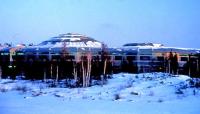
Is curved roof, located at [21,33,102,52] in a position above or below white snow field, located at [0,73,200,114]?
above

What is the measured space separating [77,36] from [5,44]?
80.9 ft

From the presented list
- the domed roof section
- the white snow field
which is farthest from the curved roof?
the white snow field

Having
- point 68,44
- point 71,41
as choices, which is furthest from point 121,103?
point 71,41

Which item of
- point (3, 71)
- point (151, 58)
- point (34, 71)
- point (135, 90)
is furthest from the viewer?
point (151, 58)

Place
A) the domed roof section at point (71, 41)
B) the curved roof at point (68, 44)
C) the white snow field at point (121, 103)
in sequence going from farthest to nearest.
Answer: the domed roof section at point (71, 41), the curved roof at point (68, 44), the white snow field at point (121, 103)

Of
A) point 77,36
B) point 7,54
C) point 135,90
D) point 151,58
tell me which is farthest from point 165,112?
point 77,36

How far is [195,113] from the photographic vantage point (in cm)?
1383

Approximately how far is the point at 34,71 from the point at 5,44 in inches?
3430

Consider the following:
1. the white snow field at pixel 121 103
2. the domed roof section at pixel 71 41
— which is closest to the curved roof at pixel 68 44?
the domed roof section at pixel 71 41

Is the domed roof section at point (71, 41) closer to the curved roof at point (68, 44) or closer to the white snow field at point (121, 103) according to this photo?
the curved roof at point (68, 44)

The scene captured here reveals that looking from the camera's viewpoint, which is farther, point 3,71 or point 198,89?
point 3,71

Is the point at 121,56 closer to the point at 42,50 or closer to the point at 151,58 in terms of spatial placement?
the point at 151,58

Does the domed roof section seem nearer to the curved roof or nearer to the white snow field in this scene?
the curved roof

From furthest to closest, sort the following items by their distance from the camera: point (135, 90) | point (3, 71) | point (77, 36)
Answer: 1. point (77, 36)
2. point (3, 71)
3. point (135, 90)
